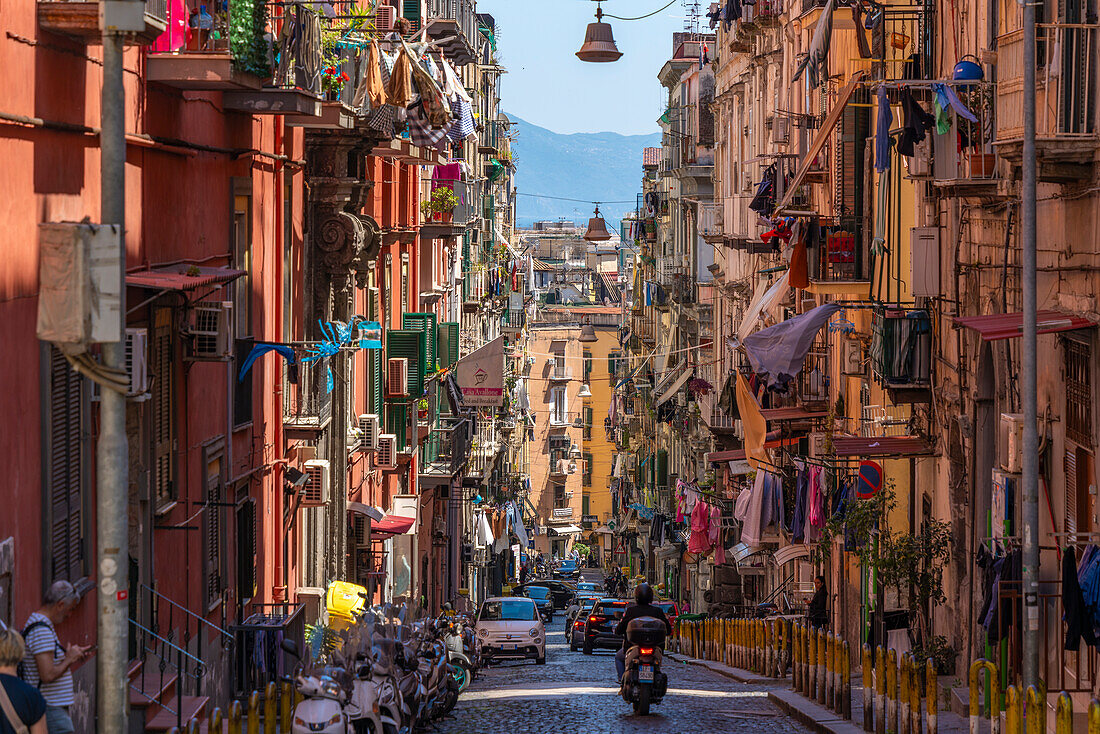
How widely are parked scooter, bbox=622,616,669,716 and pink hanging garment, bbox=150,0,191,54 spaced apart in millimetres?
7776

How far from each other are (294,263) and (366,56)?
10.4ft

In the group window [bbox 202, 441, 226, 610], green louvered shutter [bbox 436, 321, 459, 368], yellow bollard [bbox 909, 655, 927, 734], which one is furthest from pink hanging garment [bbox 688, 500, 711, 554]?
yellow bollard [bbox 909, 655, 927, 734]

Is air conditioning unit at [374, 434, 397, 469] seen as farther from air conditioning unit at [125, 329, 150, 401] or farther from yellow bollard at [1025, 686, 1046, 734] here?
yellow bollard at [1025, 686, 1046, 734]

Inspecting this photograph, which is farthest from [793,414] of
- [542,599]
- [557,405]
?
[557,405]

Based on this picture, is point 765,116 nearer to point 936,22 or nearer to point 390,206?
point 390,206

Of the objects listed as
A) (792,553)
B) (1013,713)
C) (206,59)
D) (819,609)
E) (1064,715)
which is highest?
(206,59)

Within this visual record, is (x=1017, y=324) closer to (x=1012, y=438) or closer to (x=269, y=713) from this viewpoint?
(x=1012, y=438)

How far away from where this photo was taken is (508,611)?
31.2 m

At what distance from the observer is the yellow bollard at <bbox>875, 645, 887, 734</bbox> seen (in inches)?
523

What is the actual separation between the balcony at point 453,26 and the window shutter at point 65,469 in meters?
20.2

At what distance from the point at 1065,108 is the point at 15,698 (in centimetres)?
894

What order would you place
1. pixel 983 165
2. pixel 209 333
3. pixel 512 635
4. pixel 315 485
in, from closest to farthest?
pixel 209 333 < pixel 983 165 < pixel 315 485 < pixel 512 635

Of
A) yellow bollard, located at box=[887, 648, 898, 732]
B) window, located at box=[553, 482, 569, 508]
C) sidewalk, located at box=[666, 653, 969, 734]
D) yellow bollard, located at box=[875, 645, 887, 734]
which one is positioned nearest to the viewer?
yellow bollard, located at box=[887, 648, 898, 732]

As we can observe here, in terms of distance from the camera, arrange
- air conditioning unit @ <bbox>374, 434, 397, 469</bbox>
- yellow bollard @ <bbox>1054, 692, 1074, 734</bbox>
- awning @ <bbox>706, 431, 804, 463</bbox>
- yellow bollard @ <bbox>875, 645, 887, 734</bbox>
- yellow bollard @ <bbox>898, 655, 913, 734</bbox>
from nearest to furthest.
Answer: yellow bollard @ <bbox>1054, 692, 1074, 734</bbox> → yellow bollard @ <bbox>898, 655, 913, 734</bbox> → yellow bollard @ <bbox>875, 645, 887, 734</bbox> → air conditioning unit @ <bbox>374, 434, 397, 469</bbox> → awning @ <bbox>706, 431, 804, 463</bbox>
